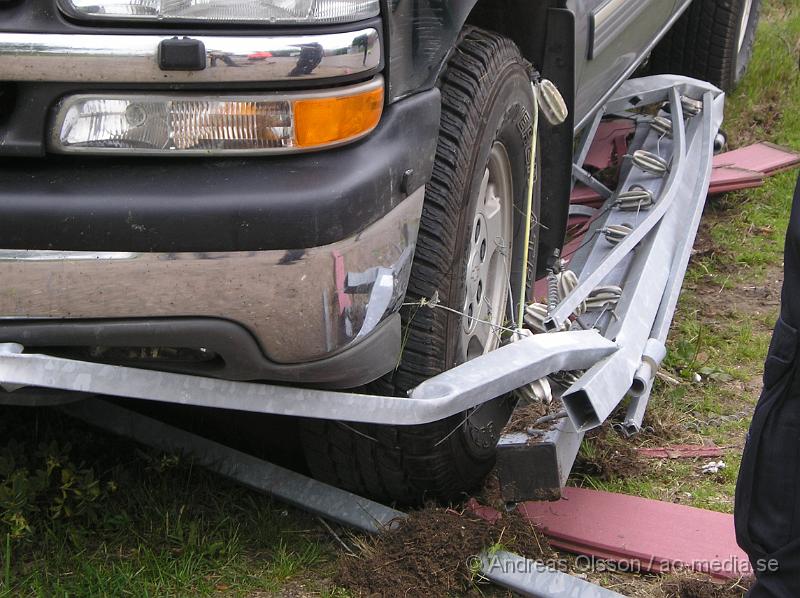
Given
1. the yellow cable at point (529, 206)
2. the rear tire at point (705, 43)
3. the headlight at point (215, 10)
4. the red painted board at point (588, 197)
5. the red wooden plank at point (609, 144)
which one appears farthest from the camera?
the rear tire at point (705, 43)

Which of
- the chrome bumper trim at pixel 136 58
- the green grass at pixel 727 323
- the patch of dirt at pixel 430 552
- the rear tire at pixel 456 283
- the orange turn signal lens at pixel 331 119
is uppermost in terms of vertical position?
the chrome bumper trim at pixel 136 58

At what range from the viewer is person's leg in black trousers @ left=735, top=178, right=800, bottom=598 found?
66.2 inches

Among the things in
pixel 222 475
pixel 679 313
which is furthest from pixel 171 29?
pixel 679 313

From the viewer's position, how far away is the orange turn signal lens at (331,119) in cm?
170

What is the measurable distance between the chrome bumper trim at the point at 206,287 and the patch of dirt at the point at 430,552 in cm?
67

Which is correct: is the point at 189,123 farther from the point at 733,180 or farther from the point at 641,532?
the point at 733,180

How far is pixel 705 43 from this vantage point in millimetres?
5395

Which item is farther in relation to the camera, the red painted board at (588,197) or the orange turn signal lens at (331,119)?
the red painted board at (588,197)

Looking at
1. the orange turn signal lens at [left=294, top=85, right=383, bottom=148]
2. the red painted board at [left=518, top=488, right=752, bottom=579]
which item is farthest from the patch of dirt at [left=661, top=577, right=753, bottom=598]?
the orange turn signal lens at [left=294, top=85, right=383, bottom=148]

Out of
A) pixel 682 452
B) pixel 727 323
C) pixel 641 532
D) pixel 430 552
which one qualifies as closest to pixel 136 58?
pixel 430 552

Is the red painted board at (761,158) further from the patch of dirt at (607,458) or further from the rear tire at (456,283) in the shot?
the rear tire at (456,283)

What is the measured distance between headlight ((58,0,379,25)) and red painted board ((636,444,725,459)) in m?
1.64

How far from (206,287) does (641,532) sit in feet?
4.16

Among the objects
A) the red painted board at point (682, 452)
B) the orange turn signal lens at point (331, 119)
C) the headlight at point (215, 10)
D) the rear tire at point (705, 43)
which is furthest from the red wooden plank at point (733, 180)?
the headlight at point (215, 10)
